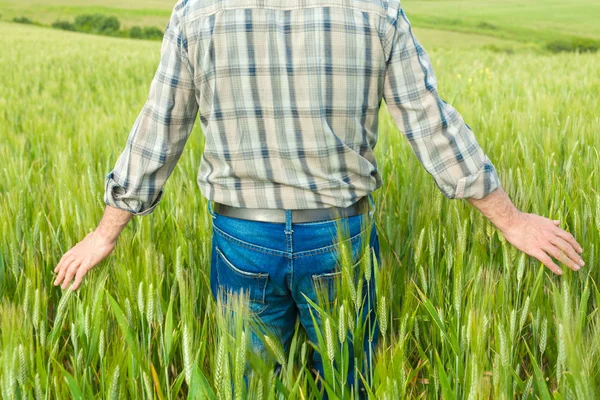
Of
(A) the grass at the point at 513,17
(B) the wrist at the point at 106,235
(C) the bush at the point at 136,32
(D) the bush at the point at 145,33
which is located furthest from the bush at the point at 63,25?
(B) the wrist at the point at 106,235

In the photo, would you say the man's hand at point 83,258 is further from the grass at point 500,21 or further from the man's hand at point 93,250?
the grass at point 500,21

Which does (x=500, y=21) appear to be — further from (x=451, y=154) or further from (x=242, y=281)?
(x=242, y=281)

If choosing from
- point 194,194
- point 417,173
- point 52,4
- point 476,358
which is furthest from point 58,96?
point 52,4

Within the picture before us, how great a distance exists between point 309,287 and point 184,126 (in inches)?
15.3

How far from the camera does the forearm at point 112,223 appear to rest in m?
1.21

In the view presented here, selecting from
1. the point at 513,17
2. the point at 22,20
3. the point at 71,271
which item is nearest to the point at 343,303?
the point at 71,271

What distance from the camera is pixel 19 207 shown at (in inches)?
60.0

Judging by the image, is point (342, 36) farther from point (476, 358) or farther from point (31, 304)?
point (31, 304)

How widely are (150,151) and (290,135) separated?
0.89 ft

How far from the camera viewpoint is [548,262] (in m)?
1.10

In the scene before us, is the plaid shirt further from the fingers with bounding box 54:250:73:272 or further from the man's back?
the fingers with bounding box 54:250:73:272

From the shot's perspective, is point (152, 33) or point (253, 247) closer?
point (253, 247)

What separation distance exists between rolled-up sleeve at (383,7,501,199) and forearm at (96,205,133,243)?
560mm

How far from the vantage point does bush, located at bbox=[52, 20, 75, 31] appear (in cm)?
2925
